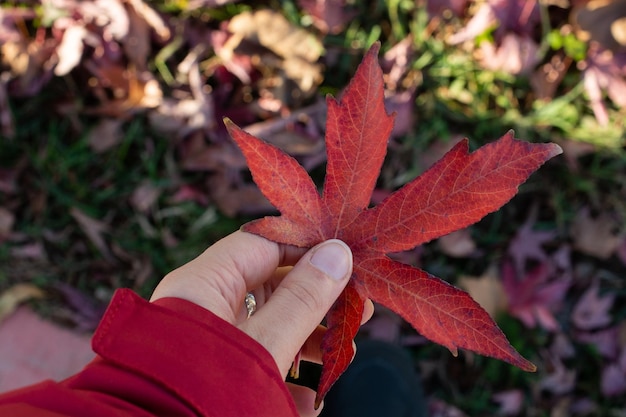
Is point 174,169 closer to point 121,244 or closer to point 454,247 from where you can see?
point 121,244

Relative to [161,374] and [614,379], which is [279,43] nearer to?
[161,374]

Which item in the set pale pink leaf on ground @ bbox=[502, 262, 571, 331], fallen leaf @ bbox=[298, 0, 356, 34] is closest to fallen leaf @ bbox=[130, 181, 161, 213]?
fallen leaf @ bbox=[298, 0, 356, 34]

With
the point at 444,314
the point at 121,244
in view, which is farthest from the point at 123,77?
the point at 444,314

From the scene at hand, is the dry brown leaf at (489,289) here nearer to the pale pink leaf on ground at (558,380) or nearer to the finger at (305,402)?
the pale pink leaf on ground at (558,380)

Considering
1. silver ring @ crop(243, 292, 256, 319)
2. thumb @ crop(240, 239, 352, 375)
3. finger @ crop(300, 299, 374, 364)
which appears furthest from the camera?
finger @ crop(300, 299, 374, 364)

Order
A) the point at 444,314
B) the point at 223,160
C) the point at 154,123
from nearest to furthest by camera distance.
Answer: the point at 444,314, the point at 223,160, the point at 154,123

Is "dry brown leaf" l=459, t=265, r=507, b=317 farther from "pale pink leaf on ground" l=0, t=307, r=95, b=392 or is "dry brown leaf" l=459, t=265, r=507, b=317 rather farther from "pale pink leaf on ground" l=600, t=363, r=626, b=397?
"pale pink leaf on ground" l=0, t=307, r=95, b=392
